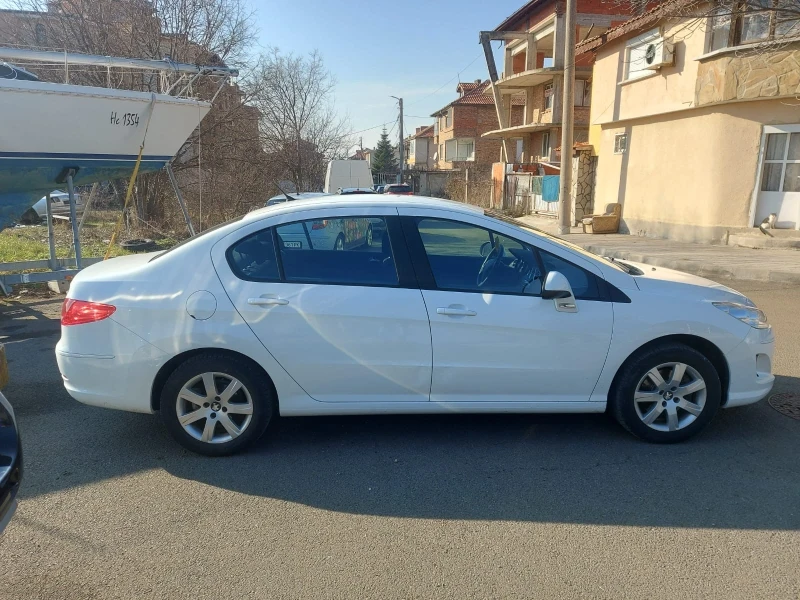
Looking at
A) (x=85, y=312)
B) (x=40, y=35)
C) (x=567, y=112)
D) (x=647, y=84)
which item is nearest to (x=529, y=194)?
(x=567, y=112)

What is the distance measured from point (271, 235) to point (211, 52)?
17404 millimetres

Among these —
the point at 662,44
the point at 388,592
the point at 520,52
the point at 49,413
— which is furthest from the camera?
the point at 520,52

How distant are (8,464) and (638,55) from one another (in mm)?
18456

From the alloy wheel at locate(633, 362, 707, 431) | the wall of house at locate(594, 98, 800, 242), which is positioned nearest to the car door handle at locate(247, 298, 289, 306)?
the alloy wheel at locate(633, 362, 707, 431)

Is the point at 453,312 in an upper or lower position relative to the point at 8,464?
upper

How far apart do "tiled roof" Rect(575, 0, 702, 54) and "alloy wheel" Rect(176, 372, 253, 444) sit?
34.5 feet

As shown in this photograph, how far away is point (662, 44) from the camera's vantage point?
15336 millimetres

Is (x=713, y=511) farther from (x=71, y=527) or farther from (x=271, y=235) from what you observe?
(x=71, y=527)

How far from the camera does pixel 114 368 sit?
3766 millimetres

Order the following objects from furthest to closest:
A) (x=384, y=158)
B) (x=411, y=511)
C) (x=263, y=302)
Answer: (x=384, y=158) → (x=263, y=302) → (x=411, y=511)

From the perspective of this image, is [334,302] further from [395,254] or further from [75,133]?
[75,133]

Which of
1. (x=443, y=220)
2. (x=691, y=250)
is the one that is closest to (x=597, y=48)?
(x=691, y=250)

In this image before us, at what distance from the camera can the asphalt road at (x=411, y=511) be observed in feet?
8.89

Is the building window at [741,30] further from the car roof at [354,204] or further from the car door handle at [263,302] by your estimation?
the car door handle at [263,302]
